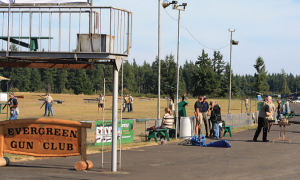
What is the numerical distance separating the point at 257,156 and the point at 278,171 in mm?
2672

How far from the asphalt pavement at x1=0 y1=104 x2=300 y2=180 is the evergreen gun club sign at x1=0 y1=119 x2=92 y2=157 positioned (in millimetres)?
432

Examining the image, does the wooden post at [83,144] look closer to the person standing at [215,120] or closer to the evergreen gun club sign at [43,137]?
the evergreen gun club sign at [43,137]

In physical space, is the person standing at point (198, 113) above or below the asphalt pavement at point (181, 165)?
above

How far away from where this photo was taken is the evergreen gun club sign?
30.1 feet

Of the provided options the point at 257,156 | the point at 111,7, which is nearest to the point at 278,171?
the point at 257,156

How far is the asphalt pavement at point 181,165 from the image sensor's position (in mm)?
8312

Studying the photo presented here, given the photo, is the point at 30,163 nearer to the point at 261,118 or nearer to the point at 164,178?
the point at 164,178

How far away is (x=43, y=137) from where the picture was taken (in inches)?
370

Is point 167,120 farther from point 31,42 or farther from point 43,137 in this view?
point 31,42

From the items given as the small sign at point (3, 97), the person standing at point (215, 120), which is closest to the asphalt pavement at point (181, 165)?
the person standing at point (215, 120)

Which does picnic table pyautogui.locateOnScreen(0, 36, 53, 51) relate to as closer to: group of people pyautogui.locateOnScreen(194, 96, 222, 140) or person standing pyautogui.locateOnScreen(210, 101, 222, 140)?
group of people pyautogui.locateOnScreen(194, 96, 222, 140)

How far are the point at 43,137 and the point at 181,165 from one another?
376cm

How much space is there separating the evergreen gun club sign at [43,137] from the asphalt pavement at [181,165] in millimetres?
432

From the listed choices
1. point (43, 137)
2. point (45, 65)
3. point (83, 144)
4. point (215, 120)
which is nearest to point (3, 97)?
point (215, 120)
